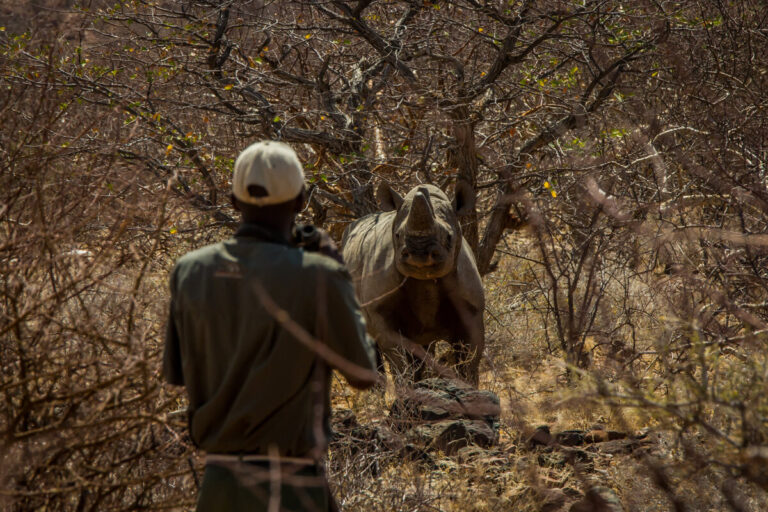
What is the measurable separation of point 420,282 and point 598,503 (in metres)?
2.80

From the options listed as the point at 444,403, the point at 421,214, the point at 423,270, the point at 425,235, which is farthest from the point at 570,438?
the point at 421,214

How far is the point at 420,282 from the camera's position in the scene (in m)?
7.23

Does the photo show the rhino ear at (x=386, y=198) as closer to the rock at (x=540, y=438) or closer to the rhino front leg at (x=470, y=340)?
the rhino front leg at (x=470, y=340)

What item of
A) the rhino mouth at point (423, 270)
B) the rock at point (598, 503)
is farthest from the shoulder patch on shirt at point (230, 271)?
the rhino mouth at point (423, 270)

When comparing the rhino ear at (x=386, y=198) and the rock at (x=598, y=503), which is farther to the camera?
the rhino ear at (x=386, y=198)

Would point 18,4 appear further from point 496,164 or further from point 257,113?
point 496,164

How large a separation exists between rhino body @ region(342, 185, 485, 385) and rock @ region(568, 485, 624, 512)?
6.72ft

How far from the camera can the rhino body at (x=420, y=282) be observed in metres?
6.73

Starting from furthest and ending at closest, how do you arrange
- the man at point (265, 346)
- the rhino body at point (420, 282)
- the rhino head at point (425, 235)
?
the rhino body at point (420, 282)
the rhino head at point (425, 235)
the man at point (265, 346)

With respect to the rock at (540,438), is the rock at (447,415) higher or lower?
higher

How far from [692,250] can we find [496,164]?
7.51 ft

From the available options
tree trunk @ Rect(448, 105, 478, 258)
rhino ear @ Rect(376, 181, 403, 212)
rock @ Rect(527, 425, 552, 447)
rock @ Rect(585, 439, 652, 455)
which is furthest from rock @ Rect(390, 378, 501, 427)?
tree trunk @ Rect(448, 105, 478, 258)

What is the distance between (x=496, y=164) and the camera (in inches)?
372

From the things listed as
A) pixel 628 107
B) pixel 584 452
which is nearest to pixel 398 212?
pixel 584 452
